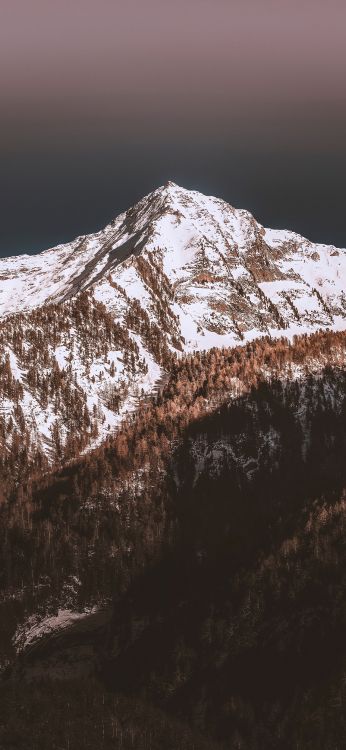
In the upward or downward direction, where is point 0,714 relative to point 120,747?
upward

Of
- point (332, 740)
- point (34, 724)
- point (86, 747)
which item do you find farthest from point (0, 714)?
point (332, 740)

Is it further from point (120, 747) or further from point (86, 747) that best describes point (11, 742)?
point (120, 747)

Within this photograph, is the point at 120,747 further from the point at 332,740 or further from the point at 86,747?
the point at 332,740

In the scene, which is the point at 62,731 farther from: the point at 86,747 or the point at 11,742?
the point at 11,742

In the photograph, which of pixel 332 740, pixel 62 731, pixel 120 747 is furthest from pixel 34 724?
pixel 332 740

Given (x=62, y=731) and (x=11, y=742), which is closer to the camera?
(x=11, y=742)

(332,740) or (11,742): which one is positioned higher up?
(11,742)

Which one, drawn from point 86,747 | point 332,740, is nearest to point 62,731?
point 86,747
